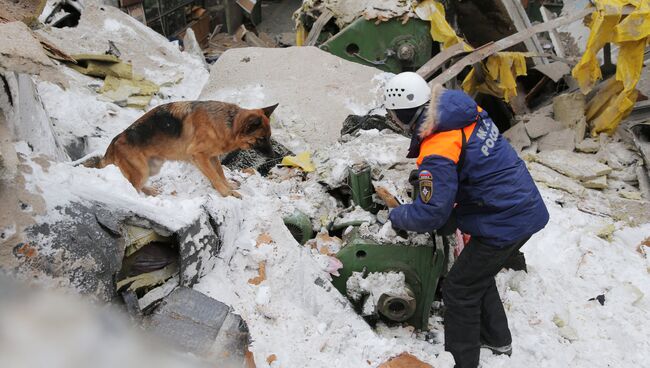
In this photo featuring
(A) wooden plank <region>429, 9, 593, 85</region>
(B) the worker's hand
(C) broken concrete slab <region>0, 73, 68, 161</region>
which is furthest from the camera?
(A) wooden plank <region>429, 9, 593, 85</region>

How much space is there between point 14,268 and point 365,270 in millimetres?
2122

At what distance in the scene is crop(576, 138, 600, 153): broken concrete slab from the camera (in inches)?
255

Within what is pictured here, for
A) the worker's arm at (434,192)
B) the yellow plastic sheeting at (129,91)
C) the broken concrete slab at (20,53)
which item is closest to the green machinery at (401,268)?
the worker's arm at (434,192)

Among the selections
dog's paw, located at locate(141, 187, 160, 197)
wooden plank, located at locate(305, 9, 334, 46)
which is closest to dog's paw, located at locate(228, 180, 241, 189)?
dog's paw, located at locate(141, 187, 160, 197)

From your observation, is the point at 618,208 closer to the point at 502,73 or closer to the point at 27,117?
the point at 502,73

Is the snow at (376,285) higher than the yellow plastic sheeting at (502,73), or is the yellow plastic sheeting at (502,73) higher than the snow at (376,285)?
the snow at (376,285)

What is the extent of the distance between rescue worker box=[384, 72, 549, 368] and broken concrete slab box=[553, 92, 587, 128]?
4.29 m

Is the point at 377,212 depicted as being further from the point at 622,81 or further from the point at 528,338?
the point at 622,81

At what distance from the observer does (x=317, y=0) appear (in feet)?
27.6

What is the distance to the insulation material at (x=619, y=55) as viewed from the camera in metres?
5.77

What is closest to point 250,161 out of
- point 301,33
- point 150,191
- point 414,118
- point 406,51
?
point 150,191

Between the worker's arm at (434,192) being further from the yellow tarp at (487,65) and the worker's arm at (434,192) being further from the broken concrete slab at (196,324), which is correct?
the yellow tarp at (487,65)

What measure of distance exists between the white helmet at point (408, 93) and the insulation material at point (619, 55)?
13.2 feet

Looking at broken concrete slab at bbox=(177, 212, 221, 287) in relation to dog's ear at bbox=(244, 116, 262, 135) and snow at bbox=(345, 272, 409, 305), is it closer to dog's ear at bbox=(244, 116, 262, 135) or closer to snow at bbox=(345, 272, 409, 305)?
snow at bbox=(345, 272, 409, 305)
